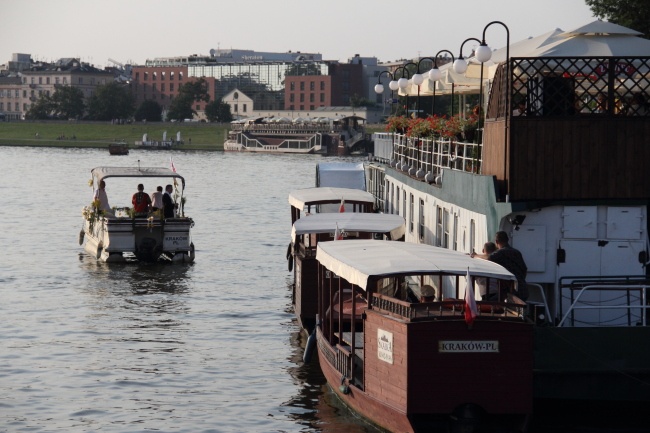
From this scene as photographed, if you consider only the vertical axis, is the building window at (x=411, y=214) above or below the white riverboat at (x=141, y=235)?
A: above

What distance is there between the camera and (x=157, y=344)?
25359 mm

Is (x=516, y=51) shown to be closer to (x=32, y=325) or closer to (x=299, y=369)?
(x=299, y=369)

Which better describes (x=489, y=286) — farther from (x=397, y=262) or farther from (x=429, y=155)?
(x=429, y=155)

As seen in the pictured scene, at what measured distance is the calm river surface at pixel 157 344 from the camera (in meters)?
19.7

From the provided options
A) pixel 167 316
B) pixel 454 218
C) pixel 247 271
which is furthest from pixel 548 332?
pixel 247 271

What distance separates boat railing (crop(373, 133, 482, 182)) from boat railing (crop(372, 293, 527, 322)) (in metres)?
6.46

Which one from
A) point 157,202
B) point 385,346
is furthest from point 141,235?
point 385,346

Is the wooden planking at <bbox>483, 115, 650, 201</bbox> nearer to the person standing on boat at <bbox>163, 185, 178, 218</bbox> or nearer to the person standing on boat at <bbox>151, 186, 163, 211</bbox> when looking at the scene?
the person standing on boat at <bbox>151, 186, 163, 211</bbox>

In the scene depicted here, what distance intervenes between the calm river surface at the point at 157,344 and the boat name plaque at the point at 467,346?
336cm

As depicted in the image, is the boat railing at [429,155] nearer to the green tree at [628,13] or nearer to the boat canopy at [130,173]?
the boat canopy at [130,173]

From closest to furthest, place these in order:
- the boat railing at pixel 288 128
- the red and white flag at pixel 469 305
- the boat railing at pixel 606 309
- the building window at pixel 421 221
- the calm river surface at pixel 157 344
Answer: the red and white flag at pixel 469 305 < the boat railing at pixel 606 309 < the calm river surface at pixel 157 344 < the building window at pixel 421 221 < the boat railing at pixel 288 128

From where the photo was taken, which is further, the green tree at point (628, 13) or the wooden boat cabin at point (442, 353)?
the green tree at point (628, 13)

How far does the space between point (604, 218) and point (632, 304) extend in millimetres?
1382

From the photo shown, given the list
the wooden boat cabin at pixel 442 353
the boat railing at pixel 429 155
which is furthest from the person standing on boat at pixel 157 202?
the wooden boat cabin at pixel 442 353
